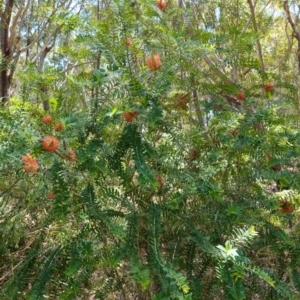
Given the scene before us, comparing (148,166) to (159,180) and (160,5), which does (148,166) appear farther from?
(160,5)

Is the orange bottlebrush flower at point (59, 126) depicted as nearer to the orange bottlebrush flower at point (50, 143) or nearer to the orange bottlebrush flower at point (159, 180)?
the orange bottlebrush flower at point (50, 143)

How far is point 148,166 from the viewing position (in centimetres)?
162

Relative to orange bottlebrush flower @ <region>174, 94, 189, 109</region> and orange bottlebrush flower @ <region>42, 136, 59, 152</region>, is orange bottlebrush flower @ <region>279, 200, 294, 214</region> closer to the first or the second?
orange bottlebrush flower @ <region>174, 94, 189, 109</region>

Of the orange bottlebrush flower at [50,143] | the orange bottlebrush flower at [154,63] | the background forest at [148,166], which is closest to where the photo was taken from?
the orange bottlebrush flower at [50,143]

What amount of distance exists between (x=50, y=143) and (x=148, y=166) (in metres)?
0.46

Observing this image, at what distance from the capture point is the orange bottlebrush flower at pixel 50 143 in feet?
4.24

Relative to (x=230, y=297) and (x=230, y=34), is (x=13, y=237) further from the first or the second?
(x=230, y=34)

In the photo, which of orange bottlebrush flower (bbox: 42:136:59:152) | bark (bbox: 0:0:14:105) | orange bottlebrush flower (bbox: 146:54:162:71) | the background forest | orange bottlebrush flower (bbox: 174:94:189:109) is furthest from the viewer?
bark (bbox: 0:0:14:105)

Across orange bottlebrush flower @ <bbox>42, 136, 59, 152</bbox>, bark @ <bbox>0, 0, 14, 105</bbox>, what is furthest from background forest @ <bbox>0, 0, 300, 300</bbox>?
bark @ <bbox>0, 0, 14, 105</bbox>

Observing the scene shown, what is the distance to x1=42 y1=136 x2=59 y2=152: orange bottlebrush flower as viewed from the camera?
1293 millimetres

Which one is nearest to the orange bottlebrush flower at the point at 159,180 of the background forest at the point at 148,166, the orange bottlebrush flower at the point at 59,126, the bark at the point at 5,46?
the background forest at the point at 148,166

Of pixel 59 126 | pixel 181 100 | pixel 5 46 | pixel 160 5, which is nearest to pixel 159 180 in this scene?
pixel 181 100

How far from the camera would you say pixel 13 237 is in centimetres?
217

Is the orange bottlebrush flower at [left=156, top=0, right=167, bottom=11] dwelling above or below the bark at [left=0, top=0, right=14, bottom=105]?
below
